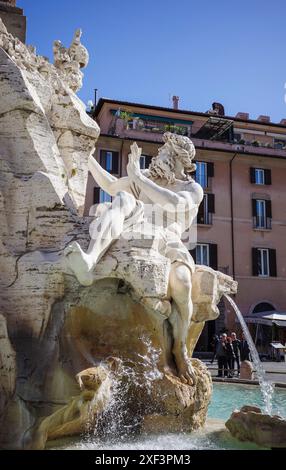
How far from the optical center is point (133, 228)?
17.2 feet

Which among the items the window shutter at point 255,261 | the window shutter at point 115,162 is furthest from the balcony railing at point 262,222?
the window shutter at point 115,162

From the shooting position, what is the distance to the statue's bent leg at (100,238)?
15.2 feet

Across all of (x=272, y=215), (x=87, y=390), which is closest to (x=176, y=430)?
(x=87, y=390)

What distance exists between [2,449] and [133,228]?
7.11 feet

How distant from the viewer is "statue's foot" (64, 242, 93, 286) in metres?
4.60

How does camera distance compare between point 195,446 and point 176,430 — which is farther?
point 176,430

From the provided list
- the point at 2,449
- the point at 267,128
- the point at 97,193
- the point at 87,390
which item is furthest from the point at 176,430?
the point at 267,128

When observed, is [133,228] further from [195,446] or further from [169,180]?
[195,446]

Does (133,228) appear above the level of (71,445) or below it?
above

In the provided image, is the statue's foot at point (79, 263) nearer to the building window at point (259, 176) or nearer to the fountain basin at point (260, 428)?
the fountain basin at point (260, 428)

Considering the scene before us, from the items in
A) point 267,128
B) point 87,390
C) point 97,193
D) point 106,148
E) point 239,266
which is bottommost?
point 87,390
